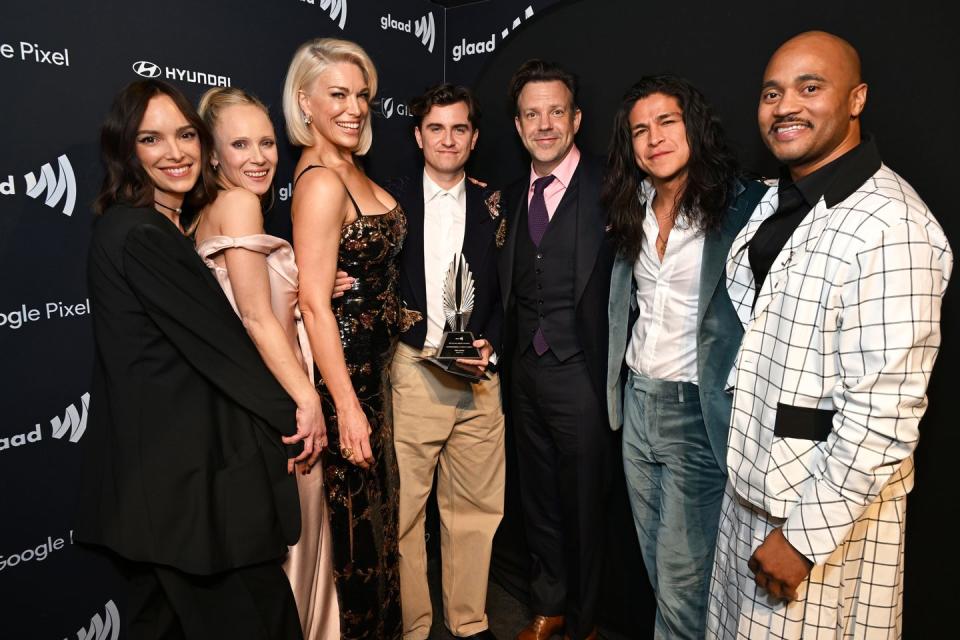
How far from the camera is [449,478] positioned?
108 inches

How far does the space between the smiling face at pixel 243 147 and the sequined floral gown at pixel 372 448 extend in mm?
338

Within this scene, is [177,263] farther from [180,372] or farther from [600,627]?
[600,627]

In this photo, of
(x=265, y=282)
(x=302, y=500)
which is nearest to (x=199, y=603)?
(x=302, y=500)

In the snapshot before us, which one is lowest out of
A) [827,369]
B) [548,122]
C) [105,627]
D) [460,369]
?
[105,627]

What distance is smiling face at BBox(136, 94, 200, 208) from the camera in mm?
1801

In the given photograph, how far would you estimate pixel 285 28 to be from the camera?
99.3 inches

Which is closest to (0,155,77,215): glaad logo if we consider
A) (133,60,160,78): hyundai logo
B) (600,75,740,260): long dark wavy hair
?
(133,60,160,78): hyundai logo

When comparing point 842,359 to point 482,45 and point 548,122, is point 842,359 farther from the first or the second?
point 482,45

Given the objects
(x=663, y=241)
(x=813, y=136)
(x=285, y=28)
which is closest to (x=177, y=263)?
(x=285, y=28)

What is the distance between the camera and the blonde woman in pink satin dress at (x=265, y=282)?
1931 mm

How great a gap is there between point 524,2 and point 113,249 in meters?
2.12

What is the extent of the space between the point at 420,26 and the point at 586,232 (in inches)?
56.6

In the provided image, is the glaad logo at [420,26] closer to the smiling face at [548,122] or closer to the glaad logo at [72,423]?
the smiling face at [548,122]

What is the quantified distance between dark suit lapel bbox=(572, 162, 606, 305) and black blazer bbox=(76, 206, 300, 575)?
1.23m
